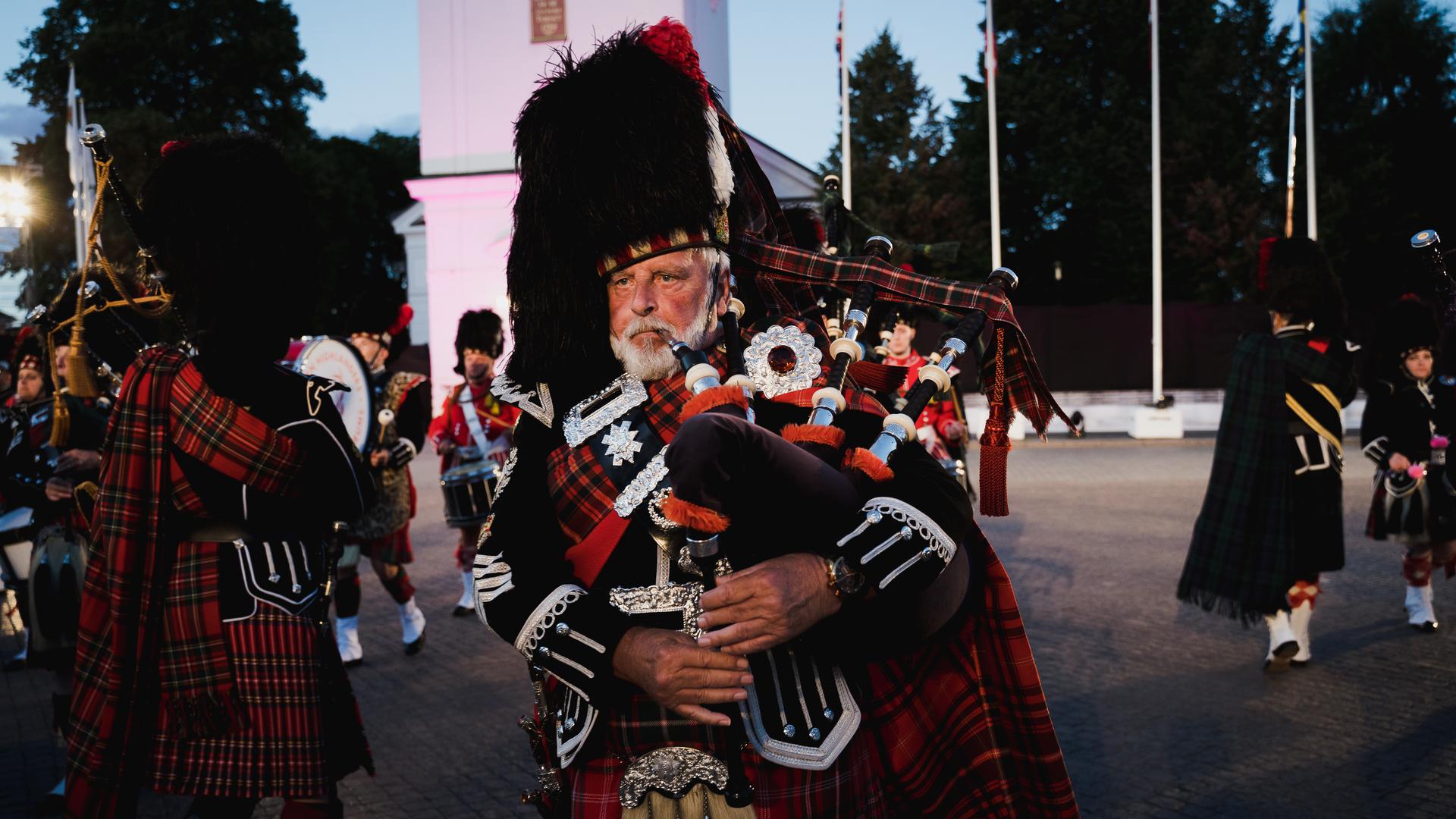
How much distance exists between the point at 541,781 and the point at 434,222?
25.7 metres

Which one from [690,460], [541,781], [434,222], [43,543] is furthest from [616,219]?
[434,222]

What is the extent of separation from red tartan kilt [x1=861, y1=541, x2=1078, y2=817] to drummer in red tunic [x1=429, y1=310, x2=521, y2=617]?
18.9 feet

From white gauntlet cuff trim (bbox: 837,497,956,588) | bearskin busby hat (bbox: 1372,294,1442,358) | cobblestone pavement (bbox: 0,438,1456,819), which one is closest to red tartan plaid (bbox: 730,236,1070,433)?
white gauntlet cuff trim (bbox: 837,497,956,588)

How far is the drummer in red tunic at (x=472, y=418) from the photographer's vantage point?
7957 millimetres

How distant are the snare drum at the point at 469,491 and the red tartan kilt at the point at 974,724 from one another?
565 centimetres

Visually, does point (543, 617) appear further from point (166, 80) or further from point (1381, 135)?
point (166, 80)

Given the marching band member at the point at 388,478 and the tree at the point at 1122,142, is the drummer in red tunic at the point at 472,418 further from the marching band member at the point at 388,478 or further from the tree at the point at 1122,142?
the tree at the point at 1122,142

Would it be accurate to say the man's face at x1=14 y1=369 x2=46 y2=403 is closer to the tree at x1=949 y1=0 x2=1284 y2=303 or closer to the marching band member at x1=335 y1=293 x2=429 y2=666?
the marching band member at x1=335 y1=293 x2=429 y2=666

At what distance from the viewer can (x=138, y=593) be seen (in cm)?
309

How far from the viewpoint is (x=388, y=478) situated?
738 centimetres

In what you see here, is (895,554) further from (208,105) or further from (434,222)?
(208,105)

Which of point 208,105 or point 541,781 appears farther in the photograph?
point 208,105

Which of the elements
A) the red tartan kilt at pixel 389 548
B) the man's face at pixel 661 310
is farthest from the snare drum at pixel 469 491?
the man's face at pixel 661 310

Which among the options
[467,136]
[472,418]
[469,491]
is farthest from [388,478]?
[467,136]
